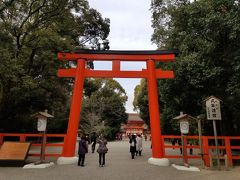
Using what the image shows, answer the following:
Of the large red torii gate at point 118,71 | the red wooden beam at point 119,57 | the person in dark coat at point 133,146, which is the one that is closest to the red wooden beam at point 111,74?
the large red torii gate at point 118,71

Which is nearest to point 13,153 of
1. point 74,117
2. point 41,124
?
point 41,124

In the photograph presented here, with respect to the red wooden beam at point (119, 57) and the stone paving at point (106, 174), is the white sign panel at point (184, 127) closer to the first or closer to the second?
the stone paving at point (106, 174)

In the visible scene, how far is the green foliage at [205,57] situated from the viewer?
1188cm

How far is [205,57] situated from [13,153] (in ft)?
34.7

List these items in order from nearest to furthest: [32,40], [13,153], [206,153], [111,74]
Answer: [13,153], [206,153], [32,40], [111,74]

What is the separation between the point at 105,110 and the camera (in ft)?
149

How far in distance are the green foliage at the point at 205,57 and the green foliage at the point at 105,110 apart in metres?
25.6

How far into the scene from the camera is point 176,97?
52.9 ft

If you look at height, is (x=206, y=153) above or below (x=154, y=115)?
below

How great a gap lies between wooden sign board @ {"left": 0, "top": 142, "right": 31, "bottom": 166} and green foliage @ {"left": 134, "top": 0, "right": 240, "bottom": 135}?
8.78 meters

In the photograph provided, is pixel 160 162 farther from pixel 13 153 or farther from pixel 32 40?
pixel 32 40

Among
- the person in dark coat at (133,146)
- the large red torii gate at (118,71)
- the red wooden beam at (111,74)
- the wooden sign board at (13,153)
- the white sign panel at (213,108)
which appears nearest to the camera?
the wooden sign board at (13,153)

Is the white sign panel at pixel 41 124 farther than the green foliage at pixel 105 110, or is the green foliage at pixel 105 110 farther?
the green foliage at pixel 105 110

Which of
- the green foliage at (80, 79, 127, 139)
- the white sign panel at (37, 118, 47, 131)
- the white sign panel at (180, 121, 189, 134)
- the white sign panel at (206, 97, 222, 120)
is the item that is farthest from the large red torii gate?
the green foliage at (80, 79, 127, 139)
